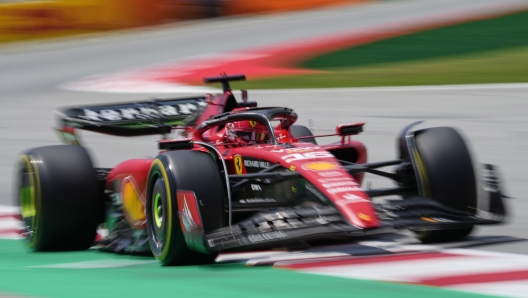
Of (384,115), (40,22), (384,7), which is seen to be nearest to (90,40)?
(40,22)

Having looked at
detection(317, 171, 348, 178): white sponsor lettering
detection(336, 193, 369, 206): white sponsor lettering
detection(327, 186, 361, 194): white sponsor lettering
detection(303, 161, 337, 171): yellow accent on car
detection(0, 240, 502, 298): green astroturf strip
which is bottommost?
detection(0, 240, 502, 298): green astroturf strip

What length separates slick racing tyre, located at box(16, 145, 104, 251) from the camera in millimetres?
6895

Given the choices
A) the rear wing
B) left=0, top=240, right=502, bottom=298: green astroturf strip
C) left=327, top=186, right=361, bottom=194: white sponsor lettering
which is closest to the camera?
left=0, top=240, right=502, bottom=298: green astroturf strip

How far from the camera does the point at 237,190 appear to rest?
21.2ft

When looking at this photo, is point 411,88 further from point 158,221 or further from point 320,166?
point 158,221

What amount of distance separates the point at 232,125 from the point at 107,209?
1.17 metres

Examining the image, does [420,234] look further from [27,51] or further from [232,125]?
[27,51]

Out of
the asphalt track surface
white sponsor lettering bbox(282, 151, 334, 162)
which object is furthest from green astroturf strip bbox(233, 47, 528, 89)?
white sponsor lettering bbox(282, 151, 334, 162)

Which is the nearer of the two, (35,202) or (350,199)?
(350,199)

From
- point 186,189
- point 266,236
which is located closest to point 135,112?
point 186,189

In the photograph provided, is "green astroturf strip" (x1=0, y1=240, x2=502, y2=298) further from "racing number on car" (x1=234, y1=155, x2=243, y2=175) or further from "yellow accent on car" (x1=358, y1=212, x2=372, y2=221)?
"racing number on car" (x1=234, y1=155, x2=243, y2=175)

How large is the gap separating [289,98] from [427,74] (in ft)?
10.0

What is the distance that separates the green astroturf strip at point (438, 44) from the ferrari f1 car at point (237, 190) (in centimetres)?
1153

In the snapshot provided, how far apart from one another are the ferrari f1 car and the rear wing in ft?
0.06
